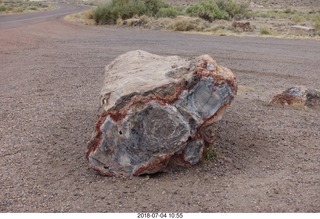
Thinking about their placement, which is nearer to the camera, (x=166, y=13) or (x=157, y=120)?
(x=157, y=120)

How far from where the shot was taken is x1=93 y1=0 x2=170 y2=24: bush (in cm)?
3616

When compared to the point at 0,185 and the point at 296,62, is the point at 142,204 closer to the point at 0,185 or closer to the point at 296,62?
the point at 0,185

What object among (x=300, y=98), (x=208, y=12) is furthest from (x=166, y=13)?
(x=300, y=98)

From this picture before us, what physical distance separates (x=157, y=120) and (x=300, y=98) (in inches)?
189

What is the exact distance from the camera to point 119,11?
36.4m

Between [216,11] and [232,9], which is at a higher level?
[216,11]

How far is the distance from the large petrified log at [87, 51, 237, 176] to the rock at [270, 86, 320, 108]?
3721 mm

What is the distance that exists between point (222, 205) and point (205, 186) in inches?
21.7

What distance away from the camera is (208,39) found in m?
23.3

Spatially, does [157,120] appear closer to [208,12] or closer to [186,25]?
[186,25]

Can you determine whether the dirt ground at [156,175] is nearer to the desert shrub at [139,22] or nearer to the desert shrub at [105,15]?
the desert shrub at [139,22]

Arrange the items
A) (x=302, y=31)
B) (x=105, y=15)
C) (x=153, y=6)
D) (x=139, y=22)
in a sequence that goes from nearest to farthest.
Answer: (x=302, y=31) < (x=139, y=22) < (x=105, y=15) < (x=153, y=6)

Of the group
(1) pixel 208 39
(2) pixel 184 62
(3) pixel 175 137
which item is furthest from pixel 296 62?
(3) pixel 175 137

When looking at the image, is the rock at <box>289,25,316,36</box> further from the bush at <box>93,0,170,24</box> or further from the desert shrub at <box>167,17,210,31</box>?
the bush at <box>93,0,170,24</box>
